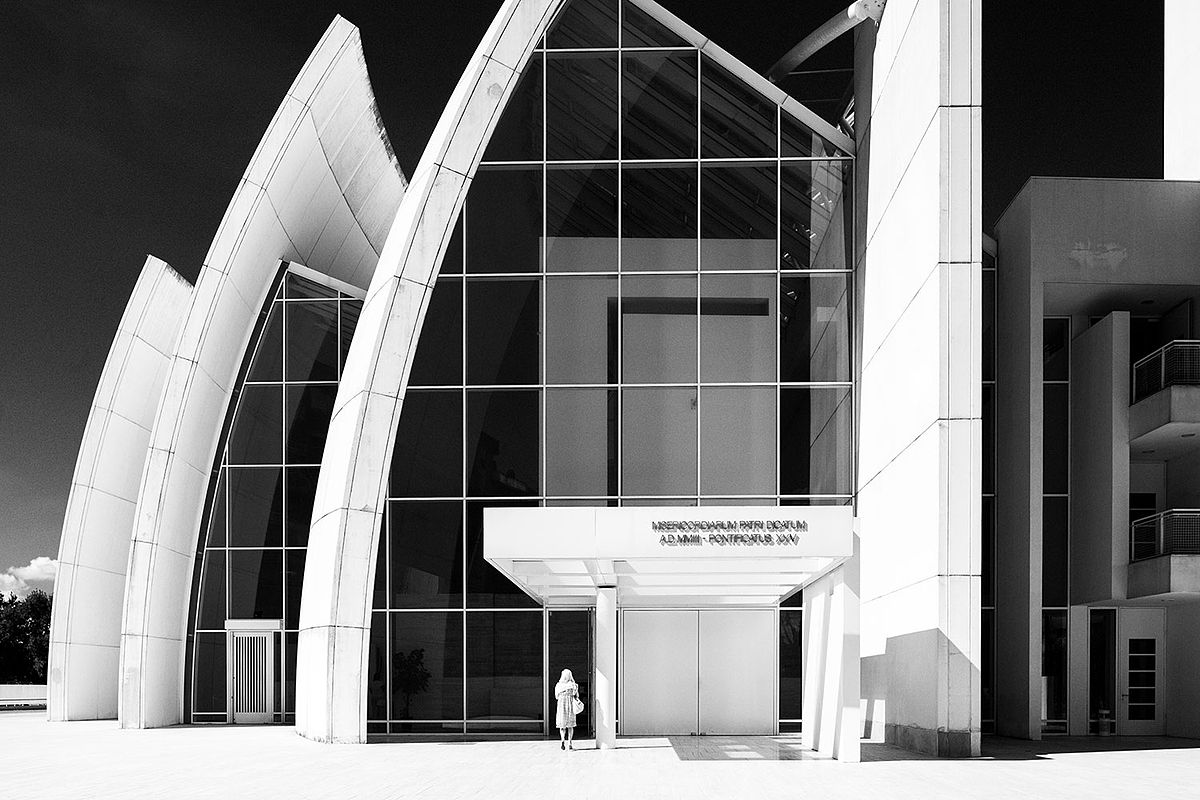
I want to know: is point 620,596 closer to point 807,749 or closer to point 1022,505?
point 807,749

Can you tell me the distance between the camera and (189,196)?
6347 centimetres

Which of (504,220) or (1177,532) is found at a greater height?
(504,220)

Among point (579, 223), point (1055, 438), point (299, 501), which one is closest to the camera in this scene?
point (579, 223)

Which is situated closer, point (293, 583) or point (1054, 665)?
point (1054, 665)

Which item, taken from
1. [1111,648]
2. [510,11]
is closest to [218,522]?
[510,11]

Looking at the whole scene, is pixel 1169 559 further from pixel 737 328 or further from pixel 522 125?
pixel 522 125

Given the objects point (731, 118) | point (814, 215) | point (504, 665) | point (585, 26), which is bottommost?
point (504, 665)

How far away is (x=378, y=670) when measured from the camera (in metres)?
25.0

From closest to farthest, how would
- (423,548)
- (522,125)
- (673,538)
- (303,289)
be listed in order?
(673,538) → (423,548) → (522,125) → (303,289)

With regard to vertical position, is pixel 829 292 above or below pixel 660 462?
above

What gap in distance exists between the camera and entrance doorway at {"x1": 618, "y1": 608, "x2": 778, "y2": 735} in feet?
83.6

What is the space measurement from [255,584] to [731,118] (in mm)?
16095

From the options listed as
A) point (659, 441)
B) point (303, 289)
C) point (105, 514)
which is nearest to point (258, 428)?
point (303, 289)

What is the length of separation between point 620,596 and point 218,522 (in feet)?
38.4
